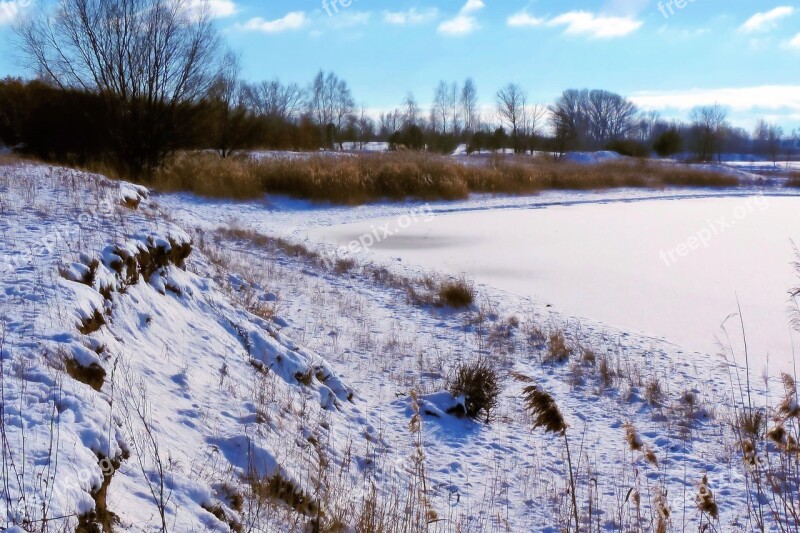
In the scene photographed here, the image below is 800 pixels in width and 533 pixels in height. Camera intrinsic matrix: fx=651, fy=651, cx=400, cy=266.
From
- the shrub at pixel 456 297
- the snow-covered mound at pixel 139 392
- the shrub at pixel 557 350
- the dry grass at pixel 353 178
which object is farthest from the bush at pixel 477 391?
the dry grass at pixel 353 178

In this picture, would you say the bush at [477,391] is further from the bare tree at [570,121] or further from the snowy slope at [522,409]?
the bare tree at [570,121]

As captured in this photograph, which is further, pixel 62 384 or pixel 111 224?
pixel 111 224

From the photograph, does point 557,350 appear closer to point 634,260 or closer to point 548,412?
point 548,412

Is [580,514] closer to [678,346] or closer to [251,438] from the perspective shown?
[251,438]

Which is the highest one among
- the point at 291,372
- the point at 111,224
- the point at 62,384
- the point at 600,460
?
the point at 111,224

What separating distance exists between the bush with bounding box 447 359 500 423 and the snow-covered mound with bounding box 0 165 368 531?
3.37 feet

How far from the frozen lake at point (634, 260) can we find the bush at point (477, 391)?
3222 millimetres

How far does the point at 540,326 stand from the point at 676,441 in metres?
3.32

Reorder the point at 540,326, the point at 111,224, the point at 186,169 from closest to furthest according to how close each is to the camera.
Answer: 1. the point at 111,224
2. the point at 540,326
3. the point at 186,169

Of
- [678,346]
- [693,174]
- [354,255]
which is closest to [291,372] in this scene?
[678,346]

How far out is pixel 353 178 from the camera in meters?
24.2

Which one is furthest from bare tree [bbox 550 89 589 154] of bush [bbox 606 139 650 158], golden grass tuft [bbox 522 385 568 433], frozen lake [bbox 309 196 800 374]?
golden grass tuft [bbox 522 385 568 433]

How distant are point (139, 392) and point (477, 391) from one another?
3.00m

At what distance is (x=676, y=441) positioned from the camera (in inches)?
215
